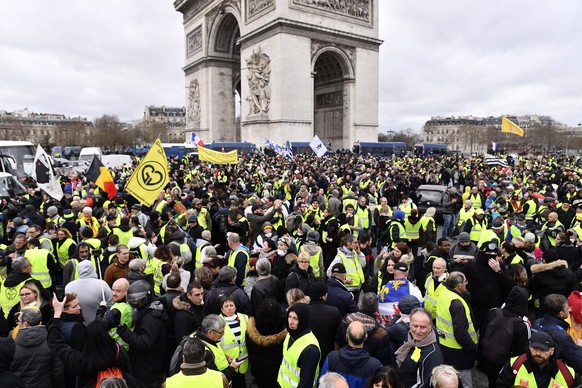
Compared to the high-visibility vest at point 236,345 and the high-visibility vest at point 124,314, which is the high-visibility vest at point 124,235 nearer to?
the high-visibility vest at point 124,314

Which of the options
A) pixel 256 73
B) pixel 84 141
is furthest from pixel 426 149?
pixel 84 141

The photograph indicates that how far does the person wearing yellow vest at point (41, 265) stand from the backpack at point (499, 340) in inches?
215

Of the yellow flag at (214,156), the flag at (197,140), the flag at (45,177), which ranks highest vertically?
the flag at (197,140)

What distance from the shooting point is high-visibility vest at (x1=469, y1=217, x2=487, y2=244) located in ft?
26.6

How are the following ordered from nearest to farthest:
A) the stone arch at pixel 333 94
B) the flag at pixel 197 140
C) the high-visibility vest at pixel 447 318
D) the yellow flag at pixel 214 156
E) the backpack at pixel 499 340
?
the backpack at pixel 499 340
the high-visibility vest at pixel 447 318
the yellow flag at pixel 214 156
the flag at pixel 197 140
the stone arch at pixel 333 94

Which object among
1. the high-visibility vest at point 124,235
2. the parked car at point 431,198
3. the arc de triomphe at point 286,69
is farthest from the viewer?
the arc de triomphe at point 286,69

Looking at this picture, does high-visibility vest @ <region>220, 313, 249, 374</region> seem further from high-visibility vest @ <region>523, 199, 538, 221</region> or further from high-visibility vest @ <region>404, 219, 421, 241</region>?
high-visibility vest @ <region>523, 199, 538, 221</region>

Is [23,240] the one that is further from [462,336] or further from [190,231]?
[462,336]

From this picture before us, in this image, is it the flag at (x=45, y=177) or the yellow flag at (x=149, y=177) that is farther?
the flag at (x=45, y=177)

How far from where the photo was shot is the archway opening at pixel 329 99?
36.3 metres

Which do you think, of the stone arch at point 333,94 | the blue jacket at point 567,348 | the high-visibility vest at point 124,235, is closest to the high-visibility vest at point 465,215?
the blue jacket at point 567,348

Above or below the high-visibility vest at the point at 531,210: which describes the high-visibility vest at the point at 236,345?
below

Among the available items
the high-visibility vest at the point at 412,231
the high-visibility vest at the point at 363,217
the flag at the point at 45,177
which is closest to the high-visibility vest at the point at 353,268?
the high-visibility vest at the point at 412,231

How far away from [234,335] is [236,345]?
9 centimetres
